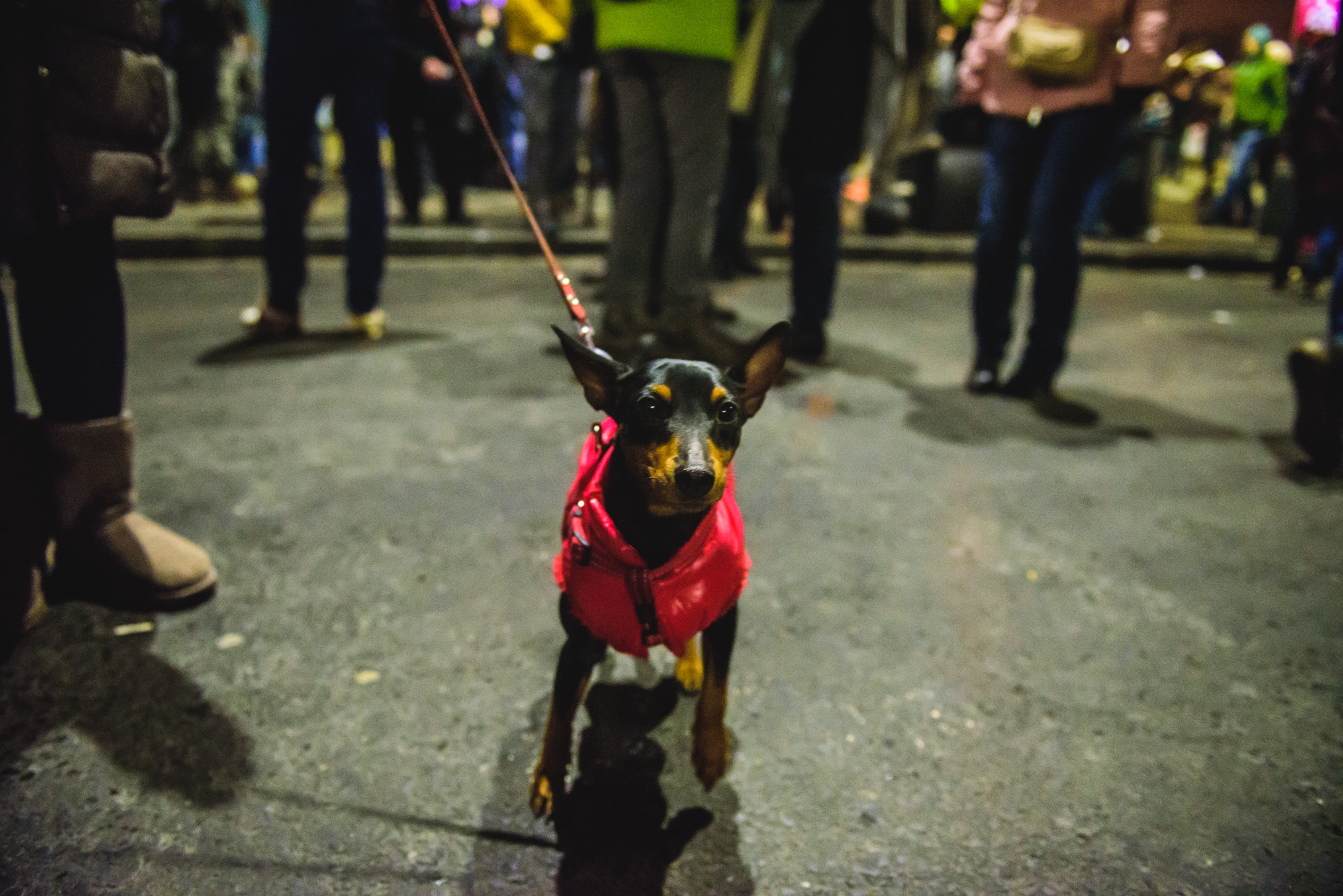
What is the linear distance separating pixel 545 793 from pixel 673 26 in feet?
8.47

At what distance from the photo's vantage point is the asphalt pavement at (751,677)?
1.28 m

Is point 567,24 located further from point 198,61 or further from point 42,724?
point 198,61

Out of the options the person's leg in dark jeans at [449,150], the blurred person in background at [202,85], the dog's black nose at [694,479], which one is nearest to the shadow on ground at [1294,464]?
the dog's black nose at [694,479]

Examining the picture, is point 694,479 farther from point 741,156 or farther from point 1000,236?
point 741,156

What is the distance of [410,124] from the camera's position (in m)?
6.93

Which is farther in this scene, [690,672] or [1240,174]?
[1240,174]

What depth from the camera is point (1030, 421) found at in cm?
324

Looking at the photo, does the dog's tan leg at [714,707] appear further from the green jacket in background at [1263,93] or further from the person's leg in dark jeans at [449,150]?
the green jacket in background at [1263,93]

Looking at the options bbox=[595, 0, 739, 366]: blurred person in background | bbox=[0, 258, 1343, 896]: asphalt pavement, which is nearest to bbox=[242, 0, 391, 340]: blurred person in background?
bbox=[0, 258, 1343, 896]: asphalt pavement

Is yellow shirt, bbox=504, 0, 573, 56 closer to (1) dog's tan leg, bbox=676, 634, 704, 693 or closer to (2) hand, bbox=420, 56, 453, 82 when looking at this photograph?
(2) hand, bbox=420, 56, 453, 82

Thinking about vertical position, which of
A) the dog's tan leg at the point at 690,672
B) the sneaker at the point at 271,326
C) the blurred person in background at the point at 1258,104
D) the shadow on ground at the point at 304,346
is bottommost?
the dog's tan leg at the point at 690,672

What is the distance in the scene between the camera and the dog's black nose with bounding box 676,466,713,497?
1037mm

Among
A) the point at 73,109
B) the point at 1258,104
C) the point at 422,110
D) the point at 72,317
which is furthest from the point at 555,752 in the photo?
the point at 1258,104

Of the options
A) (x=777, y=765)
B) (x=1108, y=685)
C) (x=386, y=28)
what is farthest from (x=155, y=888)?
(x=386, y=28)
